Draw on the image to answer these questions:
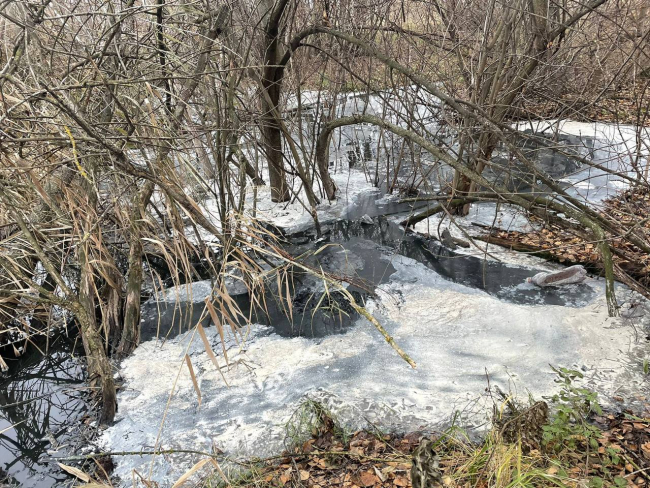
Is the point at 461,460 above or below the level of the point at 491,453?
below

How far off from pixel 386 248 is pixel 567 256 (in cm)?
168

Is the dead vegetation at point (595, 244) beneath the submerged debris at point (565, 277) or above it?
above

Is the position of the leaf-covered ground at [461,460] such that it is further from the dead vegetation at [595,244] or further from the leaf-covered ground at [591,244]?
the leaf-covered ground at [591,244]

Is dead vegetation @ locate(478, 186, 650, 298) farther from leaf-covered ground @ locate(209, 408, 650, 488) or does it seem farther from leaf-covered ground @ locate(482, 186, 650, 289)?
leaf-covered ground @ locate(209, 408, 650, 488)

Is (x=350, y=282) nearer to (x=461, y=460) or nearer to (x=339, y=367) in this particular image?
(x=339, y=367)

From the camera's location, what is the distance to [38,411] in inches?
138

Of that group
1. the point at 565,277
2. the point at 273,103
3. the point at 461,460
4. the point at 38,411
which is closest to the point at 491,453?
the point at 461,460

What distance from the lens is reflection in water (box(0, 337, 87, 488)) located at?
10.1ft

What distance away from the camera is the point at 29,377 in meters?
3.79

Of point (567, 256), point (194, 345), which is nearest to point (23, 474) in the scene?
point (194, 345)

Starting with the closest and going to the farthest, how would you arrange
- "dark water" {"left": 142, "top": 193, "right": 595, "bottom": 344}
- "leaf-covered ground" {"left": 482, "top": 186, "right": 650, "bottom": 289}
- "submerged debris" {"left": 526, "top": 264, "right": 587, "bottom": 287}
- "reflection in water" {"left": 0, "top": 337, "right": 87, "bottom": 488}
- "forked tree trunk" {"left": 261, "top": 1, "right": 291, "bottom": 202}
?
"reflection in water" {"left": 0, "top": 337, "right": 87, "bottom": 488}
"leaf-covered ground" {"left": 482, "top": 186, "right": 650, "bottom": 289}
"dark water" {"left": 142, "top": 193, "right": 595, "bottom": 344}
"submerged debris" {"left": 526, "top": 264, "right": 587, "bottom": 287}
"forked tree trunk" {"left": 261, "top": 1, "right": 291, "bottom": 202}

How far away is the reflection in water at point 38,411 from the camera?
3.07 meters

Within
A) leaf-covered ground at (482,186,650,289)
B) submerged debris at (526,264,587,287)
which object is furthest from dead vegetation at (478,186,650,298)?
submerged debris at (526,264,587,287)

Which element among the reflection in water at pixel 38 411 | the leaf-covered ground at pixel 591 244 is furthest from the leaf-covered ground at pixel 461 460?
the leaf-covered ground at pixel 591 244
